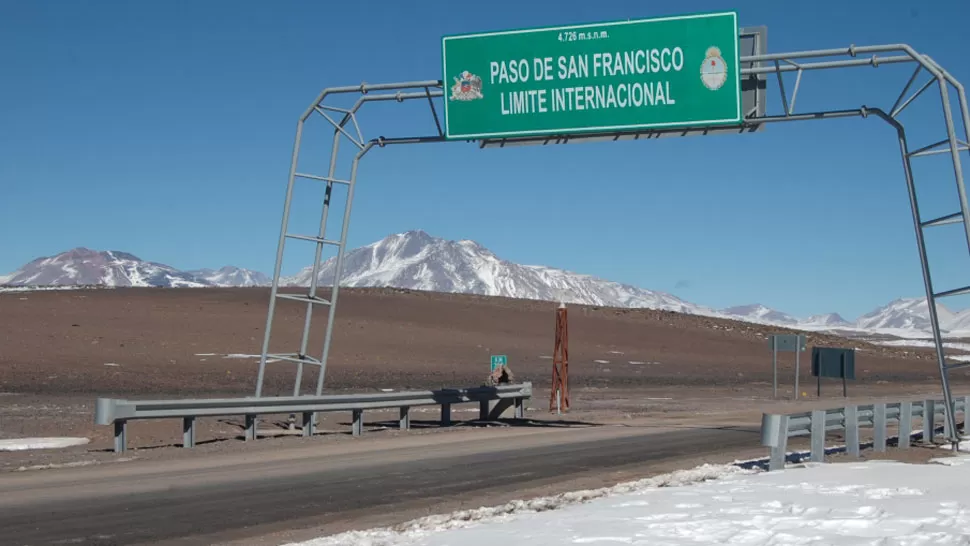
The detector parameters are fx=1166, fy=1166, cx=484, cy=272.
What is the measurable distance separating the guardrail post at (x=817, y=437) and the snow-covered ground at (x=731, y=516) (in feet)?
5.05

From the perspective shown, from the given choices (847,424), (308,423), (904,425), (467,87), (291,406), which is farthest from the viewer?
(467,87)

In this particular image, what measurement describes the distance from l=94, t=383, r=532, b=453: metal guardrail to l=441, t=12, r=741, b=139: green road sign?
564 cm

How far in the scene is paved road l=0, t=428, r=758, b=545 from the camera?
11242mm

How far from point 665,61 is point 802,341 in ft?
64.9

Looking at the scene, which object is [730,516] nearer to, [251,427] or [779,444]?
[779,444]

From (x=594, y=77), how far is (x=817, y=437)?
9.05 meters

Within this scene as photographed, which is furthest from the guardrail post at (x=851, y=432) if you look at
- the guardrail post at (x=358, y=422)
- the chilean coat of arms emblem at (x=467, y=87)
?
the chilean coat of arms emblem at (x=467, y=87)

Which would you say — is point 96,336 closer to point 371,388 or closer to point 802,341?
point 371,388

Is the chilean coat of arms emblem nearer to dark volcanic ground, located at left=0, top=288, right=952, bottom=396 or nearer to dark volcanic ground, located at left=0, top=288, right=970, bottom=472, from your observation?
dark volcanic ground, located at left=0, top=288, right=970, bottom=472

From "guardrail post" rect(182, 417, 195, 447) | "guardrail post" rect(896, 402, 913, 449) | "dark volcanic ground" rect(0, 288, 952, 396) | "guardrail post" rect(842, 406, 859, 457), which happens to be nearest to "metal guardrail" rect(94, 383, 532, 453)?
"guardrail post" rect(182, 417, 195, 447)

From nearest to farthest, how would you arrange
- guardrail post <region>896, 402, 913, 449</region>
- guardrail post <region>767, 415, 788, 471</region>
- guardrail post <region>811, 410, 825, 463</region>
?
guardrail post <region>767, 415, 788, 471</region> → guardrail post <region>811, 410, 825, 463</region> → guardrail post <region>896, 402, 913, 449</region>

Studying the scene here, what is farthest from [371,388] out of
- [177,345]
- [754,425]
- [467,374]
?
[754,425]

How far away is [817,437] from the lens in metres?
16.6

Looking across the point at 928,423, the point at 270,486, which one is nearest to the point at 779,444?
the point at 928,423
